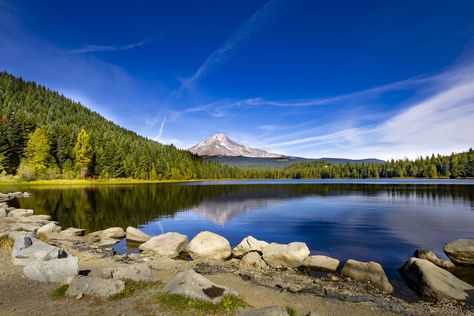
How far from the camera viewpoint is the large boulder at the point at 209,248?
22.9m

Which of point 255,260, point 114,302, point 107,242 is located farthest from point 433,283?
point 107,242

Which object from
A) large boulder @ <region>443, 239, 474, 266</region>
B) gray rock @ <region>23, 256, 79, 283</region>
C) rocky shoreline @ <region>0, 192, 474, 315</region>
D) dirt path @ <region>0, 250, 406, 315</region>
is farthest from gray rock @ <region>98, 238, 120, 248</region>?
large boulder @ <region>443, 239, 474, 266</region>

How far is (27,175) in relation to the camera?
104 metres

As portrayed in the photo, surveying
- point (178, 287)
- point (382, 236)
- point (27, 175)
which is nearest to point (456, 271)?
point (382, 236)

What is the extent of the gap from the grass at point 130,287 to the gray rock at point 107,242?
14.4m

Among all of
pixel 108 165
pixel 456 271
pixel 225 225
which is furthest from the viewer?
pixel 108 165

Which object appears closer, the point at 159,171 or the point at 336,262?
the point at 336,262

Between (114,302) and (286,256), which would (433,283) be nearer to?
(286,256)

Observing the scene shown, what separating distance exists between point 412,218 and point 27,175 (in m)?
116

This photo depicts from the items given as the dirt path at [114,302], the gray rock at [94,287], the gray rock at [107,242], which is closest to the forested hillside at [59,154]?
the gray rock at [107,242]

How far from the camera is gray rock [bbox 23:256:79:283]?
1410 cm

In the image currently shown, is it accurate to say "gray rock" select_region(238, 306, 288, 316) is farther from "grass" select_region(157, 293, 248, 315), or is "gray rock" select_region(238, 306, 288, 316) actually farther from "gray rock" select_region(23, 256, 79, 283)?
"gray rock" select_region(23, 256, 79, 283)

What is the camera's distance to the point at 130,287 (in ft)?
43.8

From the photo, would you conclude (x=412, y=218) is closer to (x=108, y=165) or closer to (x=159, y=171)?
(x=108, y=165)
